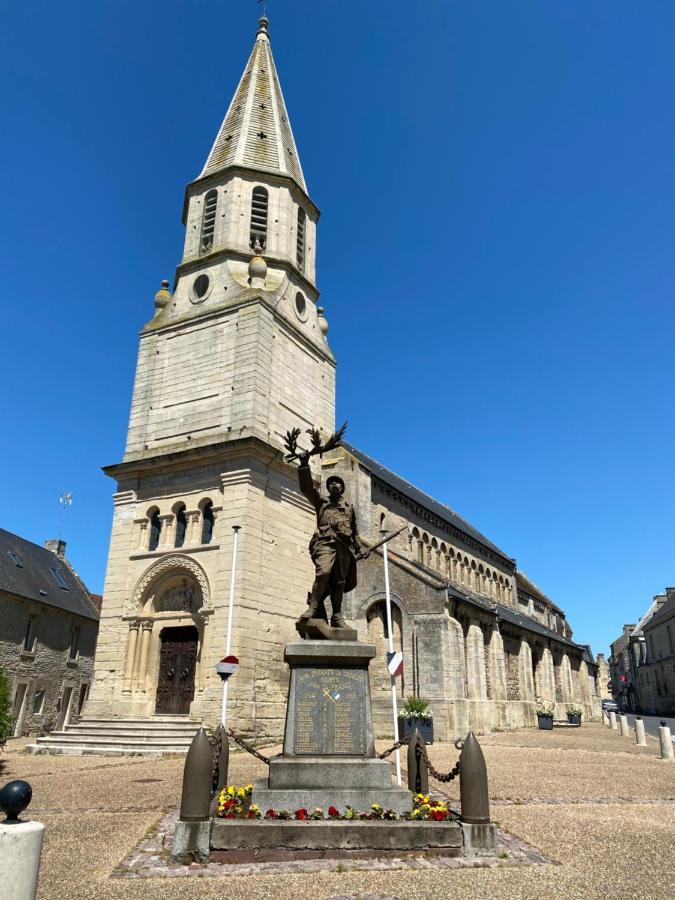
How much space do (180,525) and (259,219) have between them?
13.6m

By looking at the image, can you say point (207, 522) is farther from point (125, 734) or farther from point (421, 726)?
point (421, 726)

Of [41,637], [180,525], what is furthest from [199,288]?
[41,637]

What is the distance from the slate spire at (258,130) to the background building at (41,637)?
20.7 m

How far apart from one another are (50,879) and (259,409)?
17.4 meters

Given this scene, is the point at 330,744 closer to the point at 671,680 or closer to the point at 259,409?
the point at 259,409

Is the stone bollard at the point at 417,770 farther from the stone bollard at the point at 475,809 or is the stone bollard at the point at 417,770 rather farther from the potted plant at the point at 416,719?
the potted plant at the point at 416,719

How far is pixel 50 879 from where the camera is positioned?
221 inches

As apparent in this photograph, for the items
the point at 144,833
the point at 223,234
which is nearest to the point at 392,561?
the point at 223,234

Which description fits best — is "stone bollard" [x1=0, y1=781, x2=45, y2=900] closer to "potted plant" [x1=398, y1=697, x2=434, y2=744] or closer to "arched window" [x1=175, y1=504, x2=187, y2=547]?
"potted plant" [x1=398, y1=697, x2=434, y2=744]

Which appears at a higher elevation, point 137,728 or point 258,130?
point 258,130

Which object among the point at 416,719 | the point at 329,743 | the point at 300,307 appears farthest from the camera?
the point at 300,307

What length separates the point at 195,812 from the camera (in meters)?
6.17

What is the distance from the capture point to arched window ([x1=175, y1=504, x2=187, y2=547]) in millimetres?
21516

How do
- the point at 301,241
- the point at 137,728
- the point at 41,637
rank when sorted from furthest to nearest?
the point at 41,637
the point at 301,241
the point at 137,728
